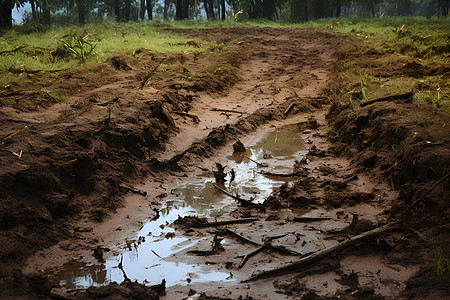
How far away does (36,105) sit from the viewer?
16.3 ft

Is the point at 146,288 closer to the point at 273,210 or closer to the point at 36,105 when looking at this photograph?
the point at 273,210

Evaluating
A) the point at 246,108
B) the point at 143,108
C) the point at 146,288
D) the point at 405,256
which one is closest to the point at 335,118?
the point at 246,108

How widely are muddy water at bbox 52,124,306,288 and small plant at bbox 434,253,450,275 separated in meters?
1.28

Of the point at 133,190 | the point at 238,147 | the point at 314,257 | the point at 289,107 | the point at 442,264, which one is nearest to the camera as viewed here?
the point at 442,264

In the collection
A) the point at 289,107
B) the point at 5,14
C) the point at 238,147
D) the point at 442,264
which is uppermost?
the point at 5,14

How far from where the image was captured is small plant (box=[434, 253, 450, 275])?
232cm

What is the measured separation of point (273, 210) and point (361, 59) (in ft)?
21.4

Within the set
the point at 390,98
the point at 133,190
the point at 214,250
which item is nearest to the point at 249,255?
the point at 214,250

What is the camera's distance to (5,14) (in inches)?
496

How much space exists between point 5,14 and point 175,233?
40.7ft

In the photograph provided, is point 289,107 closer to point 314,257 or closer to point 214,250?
point 214,250

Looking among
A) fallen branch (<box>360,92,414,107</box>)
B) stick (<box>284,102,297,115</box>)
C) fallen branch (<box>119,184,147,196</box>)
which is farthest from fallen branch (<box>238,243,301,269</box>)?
stick (<box>284,102,297,115</box>)

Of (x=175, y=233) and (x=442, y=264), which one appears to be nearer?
(x=442, y=264)

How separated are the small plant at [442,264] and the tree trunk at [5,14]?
13.5 m
